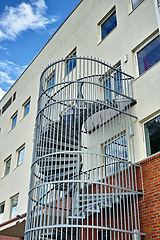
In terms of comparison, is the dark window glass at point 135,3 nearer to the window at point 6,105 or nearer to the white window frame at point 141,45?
the white window frame at point 141,45

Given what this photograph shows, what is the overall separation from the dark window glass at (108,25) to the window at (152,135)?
4.38m

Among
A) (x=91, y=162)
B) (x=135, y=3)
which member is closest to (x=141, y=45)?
(x=135, y=3)

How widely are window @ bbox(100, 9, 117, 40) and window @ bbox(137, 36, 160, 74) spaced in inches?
87.0

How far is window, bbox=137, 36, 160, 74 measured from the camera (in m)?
8.61

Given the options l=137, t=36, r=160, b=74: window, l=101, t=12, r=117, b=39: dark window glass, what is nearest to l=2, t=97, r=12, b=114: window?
l=101, t=12, r=117, b=39: dark window glass

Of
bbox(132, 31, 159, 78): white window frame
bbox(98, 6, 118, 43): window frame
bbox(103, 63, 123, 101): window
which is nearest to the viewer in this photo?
bbox(132, 31, 159, 78): white window frame

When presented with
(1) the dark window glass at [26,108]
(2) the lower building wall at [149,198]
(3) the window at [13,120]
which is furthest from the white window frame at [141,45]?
(3) the window at [13,120]

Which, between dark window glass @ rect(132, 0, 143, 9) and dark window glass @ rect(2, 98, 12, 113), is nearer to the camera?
dark window glass @ rect(132, 0, 143, 9)

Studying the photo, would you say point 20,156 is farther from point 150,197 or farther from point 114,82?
point 150,197

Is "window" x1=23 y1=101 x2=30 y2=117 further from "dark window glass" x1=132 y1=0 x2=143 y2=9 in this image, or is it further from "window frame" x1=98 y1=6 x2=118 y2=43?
"dark window glass" x1=132 y1=0 x2=143 y2=9

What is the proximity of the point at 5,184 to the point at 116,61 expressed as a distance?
849cm

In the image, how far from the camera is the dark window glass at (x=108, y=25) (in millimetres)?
10961

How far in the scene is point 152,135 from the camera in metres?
7.86

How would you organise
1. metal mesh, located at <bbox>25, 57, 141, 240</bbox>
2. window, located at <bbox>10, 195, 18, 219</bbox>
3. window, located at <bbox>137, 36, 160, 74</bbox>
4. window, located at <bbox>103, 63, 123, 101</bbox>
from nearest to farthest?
metal mesh, located at <bbox>25, 57, 141, 240</bbox> < window, located at <bbox>137, 36, 160, 74</bbox> < window, located at <bbox>103, 63, 123, 101</bbox> < window, located at <bbox>10, 195, 18, 219</bbox>
